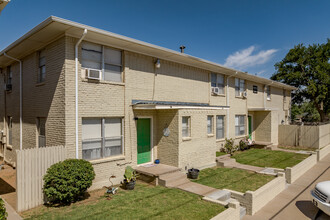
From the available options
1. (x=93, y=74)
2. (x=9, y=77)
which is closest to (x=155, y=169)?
(x=93, y=74)

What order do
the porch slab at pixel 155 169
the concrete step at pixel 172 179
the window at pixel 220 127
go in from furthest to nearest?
the window at pixel 220 127 < the porch slab at pixel 155 169 < the concrete step at pixel 172 179

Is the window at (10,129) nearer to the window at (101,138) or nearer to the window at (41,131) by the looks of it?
the window at (41,131)

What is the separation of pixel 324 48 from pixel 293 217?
29.1m

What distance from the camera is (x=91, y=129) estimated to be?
8852 mm

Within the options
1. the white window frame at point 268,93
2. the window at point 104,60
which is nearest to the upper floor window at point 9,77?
the window at point 104,60

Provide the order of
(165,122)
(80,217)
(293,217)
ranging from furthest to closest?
1. (165,122)
2. (293,217)
3. (80,217)

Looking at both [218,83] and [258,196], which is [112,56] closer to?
[258,196]

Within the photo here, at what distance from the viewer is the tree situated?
27031 millimetres

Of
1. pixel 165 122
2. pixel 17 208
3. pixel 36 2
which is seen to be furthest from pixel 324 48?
pixel 17 208

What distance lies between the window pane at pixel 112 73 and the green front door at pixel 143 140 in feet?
7.58

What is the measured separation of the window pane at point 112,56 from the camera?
9.41m

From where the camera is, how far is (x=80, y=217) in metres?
6.21

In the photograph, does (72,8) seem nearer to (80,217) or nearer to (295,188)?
(80,217)

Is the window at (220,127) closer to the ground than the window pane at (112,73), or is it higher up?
closer to the ground
